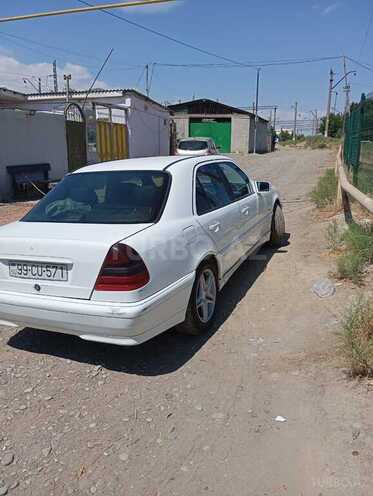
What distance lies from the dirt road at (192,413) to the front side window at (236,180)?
1.52m

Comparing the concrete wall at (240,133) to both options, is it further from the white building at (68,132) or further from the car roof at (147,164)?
the car roof at (147,164)

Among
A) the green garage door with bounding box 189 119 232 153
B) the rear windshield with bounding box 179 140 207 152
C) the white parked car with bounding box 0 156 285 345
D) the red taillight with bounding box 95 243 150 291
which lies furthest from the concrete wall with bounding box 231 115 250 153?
the red taillight with bounding box 95 243 150 291

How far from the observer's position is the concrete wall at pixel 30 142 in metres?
12.6

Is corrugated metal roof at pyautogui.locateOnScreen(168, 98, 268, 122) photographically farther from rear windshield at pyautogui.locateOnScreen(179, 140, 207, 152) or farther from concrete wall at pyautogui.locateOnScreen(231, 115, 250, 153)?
rear windshield at pyautogui.locateOnScreen(179, 140, 207, 152)

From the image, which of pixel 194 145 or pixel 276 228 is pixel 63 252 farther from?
pixel 194 145

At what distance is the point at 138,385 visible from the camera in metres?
3.15

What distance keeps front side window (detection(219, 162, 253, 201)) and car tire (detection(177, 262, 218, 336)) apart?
49.5 inches

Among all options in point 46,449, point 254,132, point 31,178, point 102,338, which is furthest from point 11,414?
point 254,132

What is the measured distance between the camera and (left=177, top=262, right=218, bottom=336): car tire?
3648 mm

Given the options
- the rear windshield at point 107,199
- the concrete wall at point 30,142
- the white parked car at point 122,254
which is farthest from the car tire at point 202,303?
the concrete wall at point 30,142

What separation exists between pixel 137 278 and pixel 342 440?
158 centimetres

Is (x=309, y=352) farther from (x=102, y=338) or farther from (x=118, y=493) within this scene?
(x=118, y=493)

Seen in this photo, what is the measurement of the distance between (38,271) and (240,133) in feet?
130

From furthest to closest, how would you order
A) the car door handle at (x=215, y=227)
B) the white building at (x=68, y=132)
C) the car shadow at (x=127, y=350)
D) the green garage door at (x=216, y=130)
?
the green garage door at (x=216, y=130), the white building at (x=68, y=132), the car door handle at (x=215, y=227), the car shadow at (x=127, y=350)
